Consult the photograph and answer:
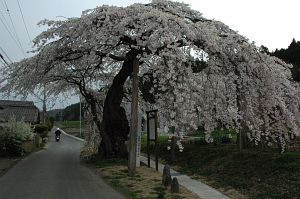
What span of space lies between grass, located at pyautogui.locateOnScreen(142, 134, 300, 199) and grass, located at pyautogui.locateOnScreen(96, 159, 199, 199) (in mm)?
2178

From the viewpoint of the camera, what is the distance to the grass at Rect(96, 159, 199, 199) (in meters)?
12.2

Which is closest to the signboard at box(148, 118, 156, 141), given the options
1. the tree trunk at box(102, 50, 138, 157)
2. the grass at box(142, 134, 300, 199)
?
the grass at box(142, 134, 300, 199)

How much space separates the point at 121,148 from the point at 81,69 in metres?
4.41

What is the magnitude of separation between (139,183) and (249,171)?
436 cm

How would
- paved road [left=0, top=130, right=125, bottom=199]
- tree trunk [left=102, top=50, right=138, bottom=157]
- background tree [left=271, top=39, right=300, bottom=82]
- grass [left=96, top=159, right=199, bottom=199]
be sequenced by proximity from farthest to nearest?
background tree [left=271, top=39, right=300, bottom=82], tree trunk [left=102, top=50, right=138, bottom=157], grass [left=96, top=159, right=199, bottom=199], paved road [left=0, top=130, right=125, bottom=199]

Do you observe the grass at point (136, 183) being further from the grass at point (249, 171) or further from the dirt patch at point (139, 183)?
the grass at point (249, 171)

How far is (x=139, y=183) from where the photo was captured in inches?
569

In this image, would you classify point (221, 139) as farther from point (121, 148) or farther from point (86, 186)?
point (86, 186)

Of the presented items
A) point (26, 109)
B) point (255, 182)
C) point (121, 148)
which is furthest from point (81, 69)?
point (26, 109)

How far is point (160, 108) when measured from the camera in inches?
626

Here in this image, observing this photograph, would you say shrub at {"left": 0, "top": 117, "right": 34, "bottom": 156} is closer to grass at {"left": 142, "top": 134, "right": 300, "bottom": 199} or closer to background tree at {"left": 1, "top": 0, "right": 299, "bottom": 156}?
grass at {"left": 142, "top": 134, "right": 300, "bottom": 199}

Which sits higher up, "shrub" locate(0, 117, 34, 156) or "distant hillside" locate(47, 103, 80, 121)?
"distant hillside" locate(47, 103, 80, 121)

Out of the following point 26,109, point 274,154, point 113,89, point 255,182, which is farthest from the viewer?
point 26,109

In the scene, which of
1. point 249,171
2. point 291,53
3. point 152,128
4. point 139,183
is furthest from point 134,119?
point 291,53
